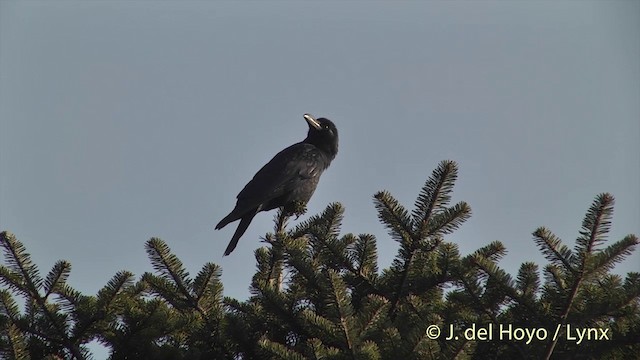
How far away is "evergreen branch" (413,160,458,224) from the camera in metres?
4.57

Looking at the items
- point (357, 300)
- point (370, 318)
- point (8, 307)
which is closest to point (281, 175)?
point (357, 300)

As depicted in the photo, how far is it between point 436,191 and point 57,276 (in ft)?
7.02

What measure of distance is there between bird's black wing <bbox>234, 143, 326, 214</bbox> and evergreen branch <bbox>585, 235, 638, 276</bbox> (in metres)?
4.58

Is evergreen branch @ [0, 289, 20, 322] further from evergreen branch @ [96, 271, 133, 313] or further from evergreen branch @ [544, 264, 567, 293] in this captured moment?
evergreen branch @ [544, 264, 567, 293]

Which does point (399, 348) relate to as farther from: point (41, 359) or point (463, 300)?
point (41, 359)

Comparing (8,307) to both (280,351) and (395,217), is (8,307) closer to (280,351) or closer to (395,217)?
(280,351)

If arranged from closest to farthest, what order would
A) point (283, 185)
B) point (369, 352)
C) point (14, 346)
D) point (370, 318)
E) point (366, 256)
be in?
point (369, 352) → point (370, 318) → point (14, 346) → point (366, 256) → point (283, 185)

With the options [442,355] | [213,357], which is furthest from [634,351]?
[213,357]

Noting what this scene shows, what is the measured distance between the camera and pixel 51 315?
4.53 m

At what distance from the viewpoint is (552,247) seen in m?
4.11

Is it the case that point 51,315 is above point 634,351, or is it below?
below

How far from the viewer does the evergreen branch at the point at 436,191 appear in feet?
15.0

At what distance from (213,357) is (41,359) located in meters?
0.94

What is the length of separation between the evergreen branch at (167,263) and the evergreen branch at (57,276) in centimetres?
45
